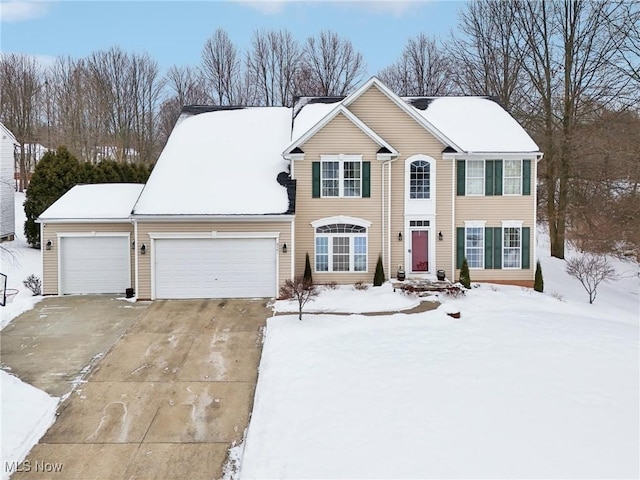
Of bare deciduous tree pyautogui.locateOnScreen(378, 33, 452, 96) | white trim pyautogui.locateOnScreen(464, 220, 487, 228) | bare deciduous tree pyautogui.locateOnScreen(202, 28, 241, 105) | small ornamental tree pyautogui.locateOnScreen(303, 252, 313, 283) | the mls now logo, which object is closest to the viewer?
the mls now logo

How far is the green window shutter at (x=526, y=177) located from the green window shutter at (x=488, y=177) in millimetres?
1208

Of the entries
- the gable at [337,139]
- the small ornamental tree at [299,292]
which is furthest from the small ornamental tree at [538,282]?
the small ornamental tree at [299,292]

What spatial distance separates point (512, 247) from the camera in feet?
60.0

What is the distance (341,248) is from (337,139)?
3.89 m

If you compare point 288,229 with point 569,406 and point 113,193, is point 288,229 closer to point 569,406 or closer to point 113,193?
point 113,193

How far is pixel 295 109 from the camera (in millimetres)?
20875

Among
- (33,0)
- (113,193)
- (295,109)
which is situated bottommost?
(113,193)

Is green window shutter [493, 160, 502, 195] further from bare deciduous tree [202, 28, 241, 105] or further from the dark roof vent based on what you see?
bare deciduous tree [202, 28, 241, 105]

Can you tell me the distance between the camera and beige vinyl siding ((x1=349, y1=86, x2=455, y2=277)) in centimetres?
1778

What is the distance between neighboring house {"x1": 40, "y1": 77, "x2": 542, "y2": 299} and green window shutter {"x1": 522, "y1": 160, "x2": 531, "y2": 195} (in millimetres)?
37

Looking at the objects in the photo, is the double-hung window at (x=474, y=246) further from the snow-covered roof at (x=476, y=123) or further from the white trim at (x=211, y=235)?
the white trim at (x=211, y=235)

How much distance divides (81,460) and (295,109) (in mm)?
16487

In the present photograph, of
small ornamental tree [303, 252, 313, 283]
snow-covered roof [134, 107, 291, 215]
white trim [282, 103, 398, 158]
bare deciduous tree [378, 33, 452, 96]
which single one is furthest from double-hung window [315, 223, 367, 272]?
bare deciduous tree [378, 33, 452, 96]

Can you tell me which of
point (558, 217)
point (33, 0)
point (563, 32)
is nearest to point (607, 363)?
point (558, 217)
